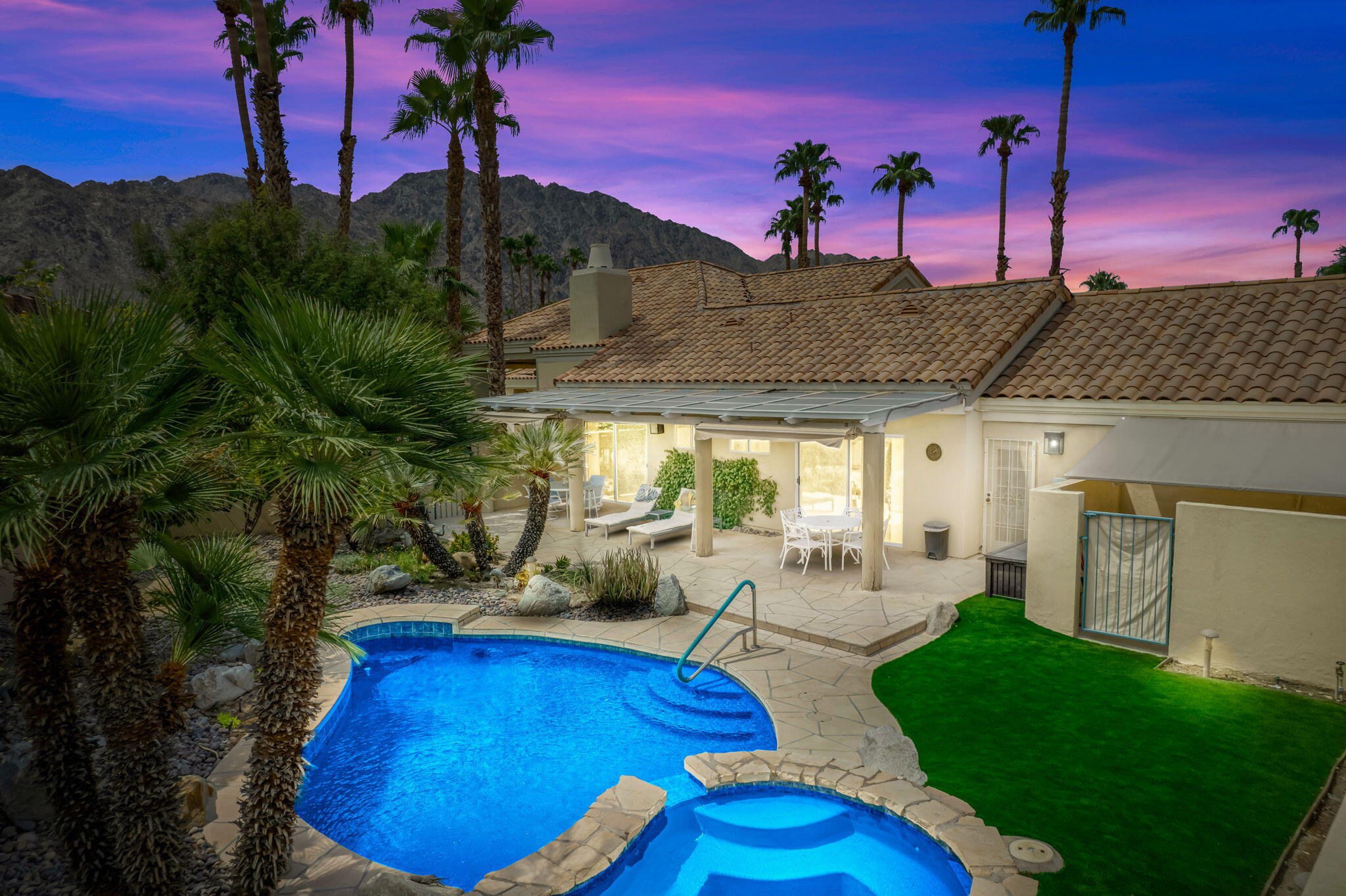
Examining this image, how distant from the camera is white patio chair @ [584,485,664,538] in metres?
20.2

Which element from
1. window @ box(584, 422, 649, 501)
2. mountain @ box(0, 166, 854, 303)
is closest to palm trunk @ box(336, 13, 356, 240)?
mountain @ box(0, 166, 854, 303)

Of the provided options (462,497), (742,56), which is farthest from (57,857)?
(742,56)

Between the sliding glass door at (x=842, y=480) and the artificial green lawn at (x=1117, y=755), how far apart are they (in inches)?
253

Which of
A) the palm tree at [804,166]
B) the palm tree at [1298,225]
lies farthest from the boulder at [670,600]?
the palm tree at [1298,225]

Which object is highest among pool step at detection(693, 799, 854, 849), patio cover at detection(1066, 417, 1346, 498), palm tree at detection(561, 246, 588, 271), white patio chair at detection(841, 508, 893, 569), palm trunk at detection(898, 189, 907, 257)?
palm tree at detection(561, 246, 588, 271)

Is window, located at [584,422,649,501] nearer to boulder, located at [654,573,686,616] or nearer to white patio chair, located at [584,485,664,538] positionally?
white patio chair, located at [584,485,664,538]

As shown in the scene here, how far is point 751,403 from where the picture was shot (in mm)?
16984

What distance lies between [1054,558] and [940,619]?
221cm

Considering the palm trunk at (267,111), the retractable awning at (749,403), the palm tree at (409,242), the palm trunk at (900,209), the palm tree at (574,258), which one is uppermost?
the palm tree at (574,258)

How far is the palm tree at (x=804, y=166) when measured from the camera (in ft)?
186

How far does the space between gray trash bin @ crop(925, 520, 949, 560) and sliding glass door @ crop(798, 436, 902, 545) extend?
1120 mm

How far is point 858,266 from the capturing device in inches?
1208

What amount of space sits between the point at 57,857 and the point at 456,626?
7.32 m

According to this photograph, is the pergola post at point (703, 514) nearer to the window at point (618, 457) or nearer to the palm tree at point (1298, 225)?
the window at point (618, 457)
